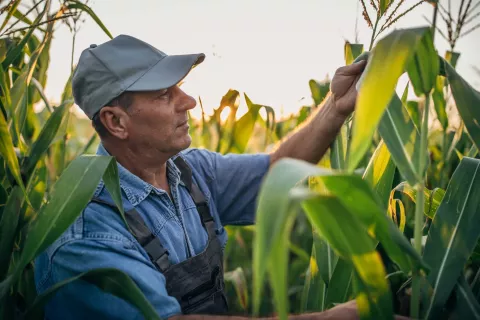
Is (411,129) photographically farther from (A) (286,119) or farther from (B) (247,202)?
(A) (286,119)

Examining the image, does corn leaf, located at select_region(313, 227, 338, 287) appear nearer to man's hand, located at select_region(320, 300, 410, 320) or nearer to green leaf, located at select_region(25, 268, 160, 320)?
man's hand, located at select_region(320, 300, 410, 320)

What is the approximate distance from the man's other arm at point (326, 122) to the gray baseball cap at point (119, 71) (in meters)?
0.46

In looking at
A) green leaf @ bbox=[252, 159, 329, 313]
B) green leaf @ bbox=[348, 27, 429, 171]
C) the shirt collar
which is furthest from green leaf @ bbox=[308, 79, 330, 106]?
green leaf @ bbox=[252, 159, 329, 313]

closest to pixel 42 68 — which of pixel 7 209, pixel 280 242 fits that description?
pixel 7 209

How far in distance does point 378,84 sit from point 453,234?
0.57 m

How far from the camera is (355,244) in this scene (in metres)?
0.90

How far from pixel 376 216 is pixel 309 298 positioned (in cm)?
87

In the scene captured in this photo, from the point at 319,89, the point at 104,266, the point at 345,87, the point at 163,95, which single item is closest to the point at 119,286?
the point at 104,266

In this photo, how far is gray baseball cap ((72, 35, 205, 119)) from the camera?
178cm

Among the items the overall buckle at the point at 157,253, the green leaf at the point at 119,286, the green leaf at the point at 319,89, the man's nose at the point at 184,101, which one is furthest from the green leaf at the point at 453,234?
the man's nose at the point at 184,101

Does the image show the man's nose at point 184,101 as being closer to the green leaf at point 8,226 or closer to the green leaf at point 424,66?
the green leaf at point 8,226

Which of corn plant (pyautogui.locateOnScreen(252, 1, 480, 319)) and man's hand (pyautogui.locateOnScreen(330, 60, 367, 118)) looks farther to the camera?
man's hand (pyautogui.locateOnScreen(330, 60, 367, 118))

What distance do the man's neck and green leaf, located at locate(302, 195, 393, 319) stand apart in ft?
3.18

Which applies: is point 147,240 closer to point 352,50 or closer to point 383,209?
point 383,209
